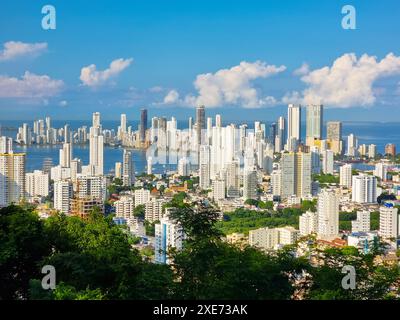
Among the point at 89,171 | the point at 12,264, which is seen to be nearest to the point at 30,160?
the point at 89,171

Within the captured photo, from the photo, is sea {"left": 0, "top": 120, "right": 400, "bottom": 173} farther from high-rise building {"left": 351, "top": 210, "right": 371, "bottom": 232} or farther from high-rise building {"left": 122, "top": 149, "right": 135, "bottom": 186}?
high-rise building {"left": 351, "top": 210, "right": 371, "bottom": 232}

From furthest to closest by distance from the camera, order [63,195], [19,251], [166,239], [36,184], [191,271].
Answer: [63,195]
[36,184]
[166,239]
[19,251]
[191,271]

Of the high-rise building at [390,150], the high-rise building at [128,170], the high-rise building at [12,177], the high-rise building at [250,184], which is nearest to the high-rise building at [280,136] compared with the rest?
the high-rise building at [250,184]

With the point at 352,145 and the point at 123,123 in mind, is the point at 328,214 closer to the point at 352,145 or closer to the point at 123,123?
the point at 352,145

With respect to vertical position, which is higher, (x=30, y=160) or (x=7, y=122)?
(x=7, y=122)

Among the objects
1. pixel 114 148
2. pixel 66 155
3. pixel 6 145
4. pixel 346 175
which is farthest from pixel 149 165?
pixel 346 175
